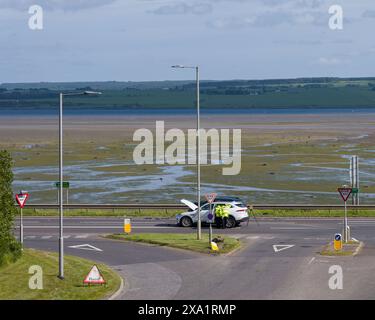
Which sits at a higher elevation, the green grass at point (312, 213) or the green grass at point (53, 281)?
the green grass at point (312, 213)

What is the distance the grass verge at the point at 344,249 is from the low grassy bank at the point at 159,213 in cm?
1486

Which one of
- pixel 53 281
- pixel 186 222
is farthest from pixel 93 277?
pixel 186 222

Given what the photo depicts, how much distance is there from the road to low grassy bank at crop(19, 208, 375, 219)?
2.53 meters

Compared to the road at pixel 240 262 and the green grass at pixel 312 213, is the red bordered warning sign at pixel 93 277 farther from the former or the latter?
the green grass at pixel 312 213

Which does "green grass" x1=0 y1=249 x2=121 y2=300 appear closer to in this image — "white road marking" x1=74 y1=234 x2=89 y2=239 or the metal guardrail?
"white road marking" x1=74 y1=234 x2=89 y2=239

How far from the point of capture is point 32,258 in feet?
128

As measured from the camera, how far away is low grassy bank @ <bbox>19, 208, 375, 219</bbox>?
5944 cm

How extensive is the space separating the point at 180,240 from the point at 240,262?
24.2ft

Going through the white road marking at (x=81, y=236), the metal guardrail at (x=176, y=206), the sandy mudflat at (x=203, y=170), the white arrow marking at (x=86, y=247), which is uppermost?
the sandy mudflat at (x=203, y=170)

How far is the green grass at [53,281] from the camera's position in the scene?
31.1 metres

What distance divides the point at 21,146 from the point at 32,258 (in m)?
87.1

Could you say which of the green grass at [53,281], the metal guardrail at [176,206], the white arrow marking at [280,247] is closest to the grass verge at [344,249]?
the white arrow marking at [280,247]
